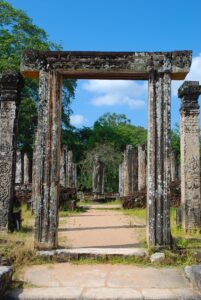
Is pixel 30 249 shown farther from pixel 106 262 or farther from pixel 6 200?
pixel 6 200

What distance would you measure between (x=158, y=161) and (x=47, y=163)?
6.26 feet

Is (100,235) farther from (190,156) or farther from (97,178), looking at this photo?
(97,178)

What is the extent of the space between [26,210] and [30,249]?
28.7 ft

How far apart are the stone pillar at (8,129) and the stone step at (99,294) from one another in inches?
195

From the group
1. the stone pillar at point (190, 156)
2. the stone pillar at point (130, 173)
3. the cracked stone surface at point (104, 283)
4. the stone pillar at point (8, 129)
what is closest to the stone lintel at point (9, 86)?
the stone pillar at point (8, 129)

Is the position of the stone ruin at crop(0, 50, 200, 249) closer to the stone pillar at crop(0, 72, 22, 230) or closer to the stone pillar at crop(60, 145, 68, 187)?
the stone pillar at crop(0, 72, 22, 230)

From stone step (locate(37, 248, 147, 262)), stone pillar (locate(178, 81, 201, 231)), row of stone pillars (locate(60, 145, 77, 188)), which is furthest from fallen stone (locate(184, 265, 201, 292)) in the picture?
row of stone pillars (locate(60, 145, 77, 188))

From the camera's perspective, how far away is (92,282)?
17.8 feet

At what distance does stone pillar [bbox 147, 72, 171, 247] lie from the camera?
281 inches

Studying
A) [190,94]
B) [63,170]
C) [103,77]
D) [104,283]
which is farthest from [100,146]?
[104,283]

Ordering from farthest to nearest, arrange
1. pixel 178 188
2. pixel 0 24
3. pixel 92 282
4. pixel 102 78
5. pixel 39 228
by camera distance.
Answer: pixel 0 24
pixel 178 188
pixel 102 78
pixel 39 228
pixel 92 282

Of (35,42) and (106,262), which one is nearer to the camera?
(106,262)

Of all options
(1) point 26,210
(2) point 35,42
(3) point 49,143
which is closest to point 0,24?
(2) point 35,42

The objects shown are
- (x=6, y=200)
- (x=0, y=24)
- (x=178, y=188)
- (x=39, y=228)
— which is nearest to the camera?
(x=39, y=228)
